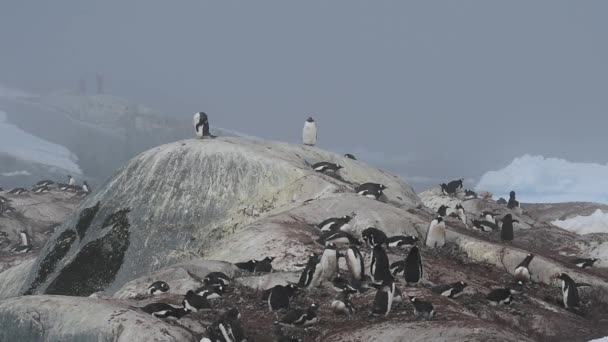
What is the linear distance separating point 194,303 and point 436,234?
8.77 m

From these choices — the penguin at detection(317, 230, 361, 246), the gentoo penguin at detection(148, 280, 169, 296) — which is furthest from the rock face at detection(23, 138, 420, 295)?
the gentoo penguin at detection(148, 280, 169, 296)

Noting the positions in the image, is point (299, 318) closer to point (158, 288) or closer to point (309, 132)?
point (158, 288)

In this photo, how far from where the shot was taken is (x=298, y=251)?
20453mm

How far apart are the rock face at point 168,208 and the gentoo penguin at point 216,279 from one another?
6919 millimetres

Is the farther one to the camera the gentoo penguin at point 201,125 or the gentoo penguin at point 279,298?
the gentoo penguin at point 201,125

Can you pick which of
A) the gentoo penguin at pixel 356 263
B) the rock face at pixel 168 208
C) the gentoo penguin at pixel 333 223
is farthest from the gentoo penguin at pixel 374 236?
the rock face at pixel 168 208

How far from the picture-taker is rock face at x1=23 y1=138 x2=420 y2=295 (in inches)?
1011

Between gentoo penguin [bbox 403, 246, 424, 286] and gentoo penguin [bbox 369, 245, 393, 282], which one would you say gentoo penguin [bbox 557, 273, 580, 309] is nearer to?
gentoo penguin [bbox 403, 246, 424, 286]

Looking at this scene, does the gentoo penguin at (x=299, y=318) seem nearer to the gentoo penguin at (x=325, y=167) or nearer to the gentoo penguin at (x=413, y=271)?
the gentoo penguin at (x=413, y=271)

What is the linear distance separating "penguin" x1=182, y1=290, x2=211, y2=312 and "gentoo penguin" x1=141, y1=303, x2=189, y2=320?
737mm

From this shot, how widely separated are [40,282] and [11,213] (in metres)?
19.2

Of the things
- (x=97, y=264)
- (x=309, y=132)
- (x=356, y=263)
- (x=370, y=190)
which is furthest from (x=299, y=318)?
(x=309, y=132)

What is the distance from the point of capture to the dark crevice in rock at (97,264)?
84.0 feet

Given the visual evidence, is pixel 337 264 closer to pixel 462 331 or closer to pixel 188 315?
pixel 188 315
